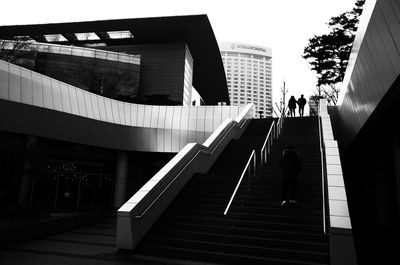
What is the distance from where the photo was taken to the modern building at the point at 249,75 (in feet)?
213

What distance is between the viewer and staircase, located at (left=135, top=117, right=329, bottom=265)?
7059 millimetres

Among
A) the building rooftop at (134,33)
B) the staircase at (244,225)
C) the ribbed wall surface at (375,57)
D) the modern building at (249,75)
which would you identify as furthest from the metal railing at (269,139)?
the modern building at (249,75)

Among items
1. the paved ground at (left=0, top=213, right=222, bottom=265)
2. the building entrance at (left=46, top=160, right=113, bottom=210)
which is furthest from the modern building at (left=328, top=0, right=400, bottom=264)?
the building entrance at (left=46, top=160, right=113, bottom=210)

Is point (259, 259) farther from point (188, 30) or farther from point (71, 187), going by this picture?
point (188, 30)

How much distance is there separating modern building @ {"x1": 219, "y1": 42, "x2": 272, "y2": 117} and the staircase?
50.4m

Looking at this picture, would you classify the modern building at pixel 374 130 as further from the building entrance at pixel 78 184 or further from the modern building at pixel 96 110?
the building entrance at pixel 78 184

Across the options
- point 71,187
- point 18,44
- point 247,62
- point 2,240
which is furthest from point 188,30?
point 247,62

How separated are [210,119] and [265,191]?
13.6m

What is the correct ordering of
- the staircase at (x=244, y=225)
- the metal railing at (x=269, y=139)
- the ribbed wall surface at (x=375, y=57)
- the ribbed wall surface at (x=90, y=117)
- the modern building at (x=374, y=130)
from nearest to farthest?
the ribbed wall surface at (x=375, y=57), the staircase at (x=244, y=225), the modern building at (x=374, y=130), the metal railing at (x=269, y=139), the ribbed wall surface at (x=90, y=117)

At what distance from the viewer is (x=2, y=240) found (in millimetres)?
8984

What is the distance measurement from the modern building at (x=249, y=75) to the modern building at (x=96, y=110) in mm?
23203

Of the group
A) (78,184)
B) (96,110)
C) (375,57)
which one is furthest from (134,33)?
(375,57)

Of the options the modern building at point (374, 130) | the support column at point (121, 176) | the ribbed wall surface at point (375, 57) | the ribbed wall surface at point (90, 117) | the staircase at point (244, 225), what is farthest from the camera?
the support column at point (121, 176)

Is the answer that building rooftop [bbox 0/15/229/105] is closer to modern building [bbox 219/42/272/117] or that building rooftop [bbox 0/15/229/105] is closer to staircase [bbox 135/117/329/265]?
modern building [bbox 219/42/272/117]
